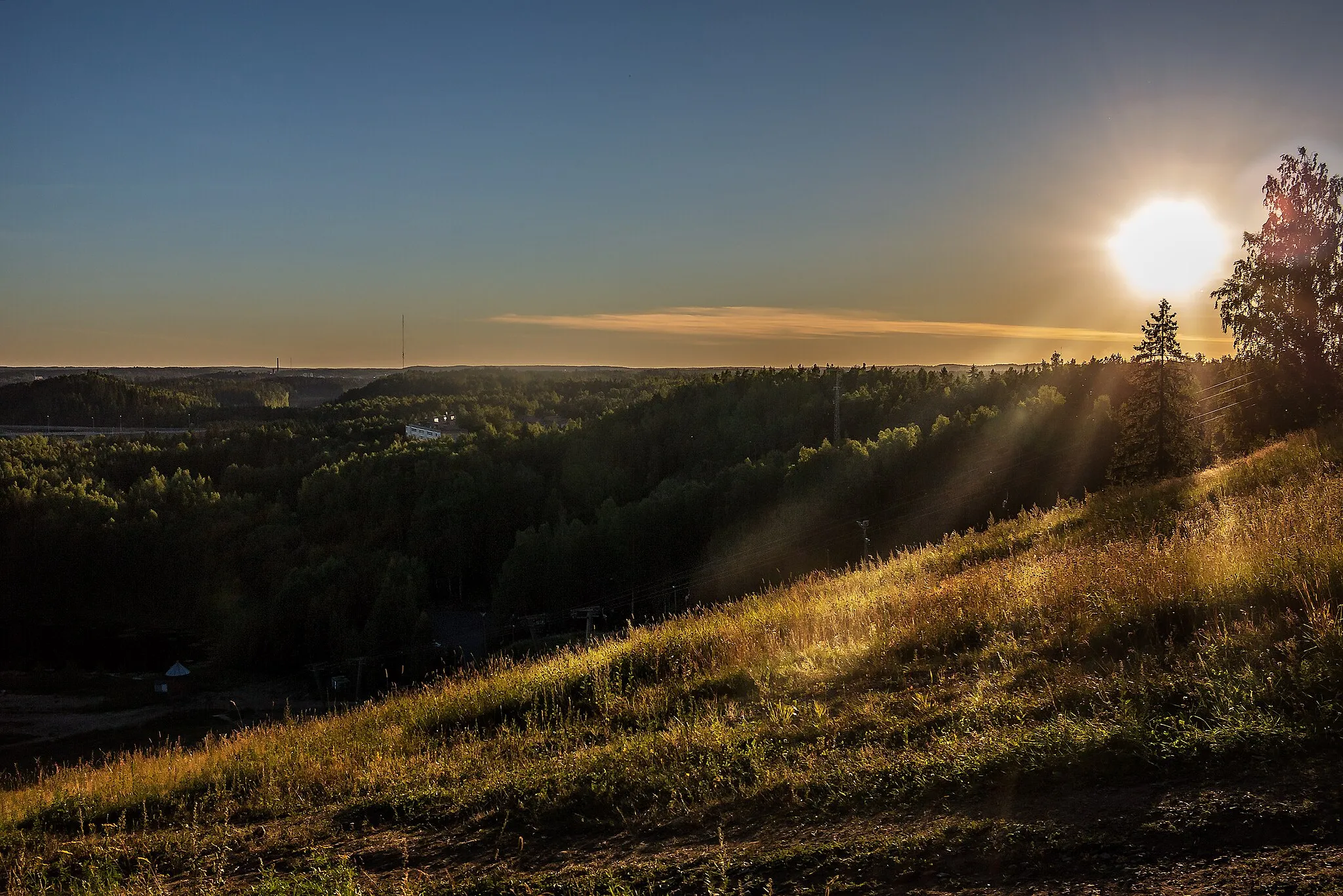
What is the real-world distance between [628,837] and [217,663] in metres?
70.5

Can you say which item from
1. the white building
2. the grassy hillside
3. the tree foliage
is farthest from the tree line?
the grassy hillside

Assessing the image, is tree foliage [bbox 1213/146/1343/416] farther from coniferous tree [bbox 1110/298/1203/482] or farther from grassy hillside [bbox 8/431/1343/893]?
grassy hillside [bbox 8/431/1343/893]

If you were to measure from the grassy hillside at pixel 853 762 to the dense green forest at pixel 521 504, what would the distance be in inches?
1057

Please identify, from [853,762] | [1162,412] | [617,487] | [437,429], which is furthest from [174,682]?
[437,429]

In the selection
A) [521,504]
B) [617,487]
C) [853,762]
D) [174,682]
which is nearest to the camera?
[853,762]

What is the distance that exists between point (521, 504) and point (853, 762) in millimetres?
85872

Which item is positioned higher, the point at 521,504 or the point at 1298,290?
the point at 1298,290

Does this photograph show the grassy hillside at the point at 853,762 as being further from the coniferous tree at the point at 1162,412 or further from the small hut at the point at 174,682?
the small hut at the point at 174,682

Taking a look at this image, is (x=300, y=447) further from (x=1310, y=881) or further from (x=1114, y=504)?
(x=1310, y=881)

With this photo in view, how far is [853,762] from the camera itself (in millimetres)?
6523

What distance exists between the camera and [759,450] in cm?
9338

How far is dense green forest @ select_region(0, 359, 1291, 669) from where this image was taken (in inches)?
2148

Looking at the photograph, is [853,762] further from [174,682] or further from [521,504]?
[521,504]

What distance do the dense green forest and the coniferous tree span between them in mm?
1734
